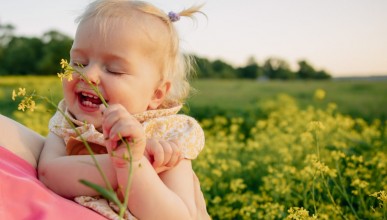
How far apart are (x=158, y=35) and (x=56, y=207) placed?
779 millimetres

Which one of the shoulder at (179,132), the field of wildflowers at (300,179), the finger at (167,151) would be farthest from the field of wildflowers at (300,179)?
the finger at (167,151)

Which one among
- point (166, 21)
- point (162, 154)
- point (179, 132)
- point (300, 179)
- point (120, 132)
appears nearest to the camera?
point (120, 132)

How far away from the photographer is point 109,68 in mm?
1714

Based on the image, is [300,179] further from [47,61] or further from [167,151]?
[47,61]

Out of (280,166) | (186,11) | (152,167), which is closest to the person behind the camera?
(152,167)

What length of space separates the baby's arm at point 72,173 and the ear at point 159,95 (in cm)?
42

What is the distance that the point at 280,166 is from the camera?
3590 mm

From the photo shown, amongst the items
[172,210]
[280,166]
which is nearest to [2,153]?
[172,210]

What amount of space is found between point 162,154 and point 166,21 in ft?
2.07

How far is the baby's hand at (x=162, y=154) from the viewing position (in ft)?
4.99

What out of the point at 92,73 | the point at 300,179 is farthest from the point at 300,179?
the point at 92,73

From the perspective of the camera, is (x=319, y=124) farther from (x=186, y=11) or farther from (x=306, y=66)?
(x=306, y=66)

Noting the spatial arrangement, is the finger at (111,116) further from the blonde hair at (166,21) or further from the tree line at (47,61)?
the tree line at (47,61)

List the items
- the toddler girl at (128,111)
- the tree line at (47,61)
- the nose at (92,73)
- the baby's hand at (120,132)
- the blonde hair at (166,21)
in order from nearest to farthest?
the baby's hand at (120,132), the toddler girl at (128,111), the nose at (92,73), the blonde hair at (166,21), the tree line at (47,61)
